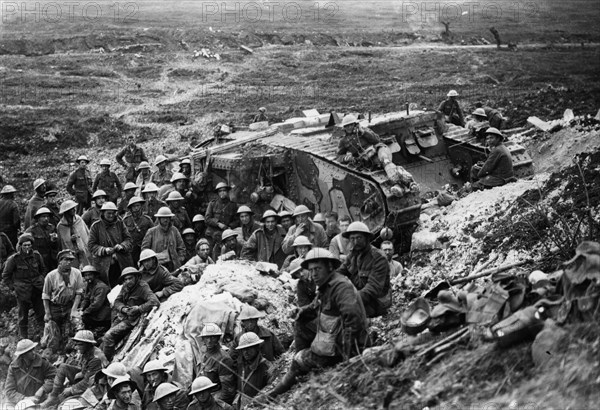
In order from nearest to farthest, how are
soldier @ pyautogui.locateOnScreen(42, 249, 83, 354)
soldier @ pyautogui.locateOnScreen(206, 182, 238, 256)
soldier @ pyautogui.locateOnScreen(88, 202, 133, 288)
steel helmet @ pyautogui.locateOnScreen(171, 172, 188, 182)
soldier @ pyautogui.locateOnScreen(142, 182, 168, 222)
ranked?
soldier @ pyautogui.locateOnScreen(42, 249, 83, 354) < soldier @ pyautogui.locateOnScreen(88, 202, 133, 288) < soldier @ pyautogui.locateOnScreen(206, 182, 238, 256) < soldier @ pyautogui.locateOnScreen(142, 182, 168, 222) < steel helmet @ pyautogui.locateOnScreen(171, 172, 188, 182)

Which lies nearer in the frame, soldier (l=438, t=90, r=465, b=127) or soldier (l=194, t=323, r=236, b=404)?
soldier (l=194, t=323, r=236, b=404)

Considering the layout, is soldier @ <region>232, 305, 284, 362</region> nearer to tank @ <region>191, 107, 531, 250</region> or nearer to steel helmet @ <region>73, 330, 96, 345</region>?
steel helmet @ <region>73, 330, 96, 345</region>

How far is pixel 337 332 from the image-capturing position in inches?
390

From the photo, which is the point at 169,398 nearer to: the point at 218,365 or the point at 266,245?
the point at 218,365

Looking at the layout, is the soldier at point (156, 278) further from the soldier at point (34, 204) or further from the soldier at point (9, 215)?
the soldier at point (9, 215)

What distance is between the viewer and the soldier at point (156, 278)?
13.9 metres

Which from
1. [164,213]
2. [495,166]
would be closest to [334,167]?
[495,166]

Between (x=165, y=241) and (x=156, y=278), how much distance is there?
66.4 inches

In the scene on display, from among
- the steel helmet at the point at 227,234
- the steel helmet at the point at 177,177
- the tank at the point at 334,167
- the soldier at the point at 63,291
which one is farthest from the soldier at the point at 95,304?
the steel helmet at the point at 177,177

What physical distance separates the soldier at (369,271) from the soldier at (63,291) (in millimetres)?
5354

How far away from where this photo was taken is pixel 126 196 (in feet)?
58.9

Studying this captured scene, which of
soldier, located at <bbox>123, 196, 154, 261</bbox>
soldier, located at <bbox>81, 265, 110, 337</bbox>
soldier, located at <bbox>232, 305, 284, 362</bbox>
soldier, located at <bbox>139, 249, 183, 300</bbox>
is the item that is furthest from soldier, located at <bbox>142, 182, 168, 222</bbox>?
soldier, located at <bbox>232, 305, 284, 362</bbox>

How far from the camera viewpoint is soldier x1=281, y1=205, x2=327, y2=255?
47.0 ft

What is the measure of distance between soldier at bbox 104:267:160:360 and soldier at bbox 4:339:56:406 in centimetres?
91
